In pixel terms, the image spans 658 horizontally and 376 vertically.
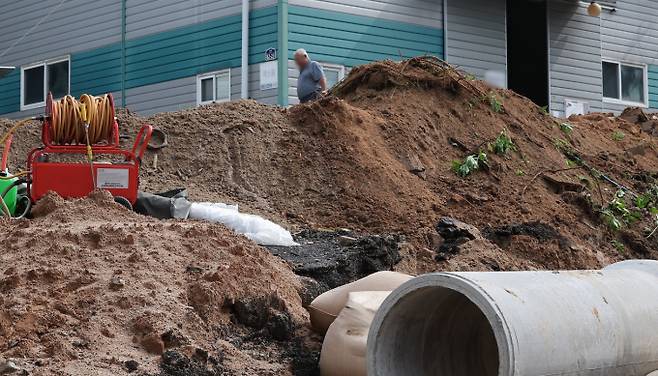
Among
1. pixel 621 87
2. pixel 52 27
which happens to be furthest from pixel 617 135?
pixel 52 27

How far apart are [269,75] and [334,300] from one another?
33.9 ft

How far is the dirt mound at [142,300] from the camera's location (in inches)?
271

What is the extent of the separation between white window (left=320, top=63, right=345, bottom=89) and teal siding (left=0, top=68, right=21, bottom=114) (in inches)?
280

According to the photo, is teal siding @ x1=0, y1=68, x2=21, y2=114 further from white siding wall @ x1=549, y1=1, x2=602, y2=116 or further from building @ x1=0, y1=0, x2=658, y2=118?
white siding wall @ x1=549, y1=1, x2=602, y2=116

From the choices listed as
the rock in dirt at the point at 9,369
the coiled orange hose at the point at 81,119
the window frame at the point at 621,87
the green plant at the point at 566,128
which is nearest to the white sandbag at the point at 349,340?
the rock in dirt at the point at 9,369

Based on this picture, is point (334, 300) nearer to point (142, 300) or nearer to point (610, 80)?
point (142, 300)

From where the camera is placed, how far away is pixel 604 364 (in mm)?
7109

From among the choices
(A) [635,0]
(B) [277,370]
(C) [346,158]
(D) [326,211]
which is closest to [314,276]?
(B) [277,370]

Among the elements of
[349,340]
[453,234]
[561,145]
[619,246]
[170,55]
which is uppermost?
[170,55]

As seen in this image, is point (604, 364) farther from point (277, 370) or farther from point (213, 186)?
point (213, 186)

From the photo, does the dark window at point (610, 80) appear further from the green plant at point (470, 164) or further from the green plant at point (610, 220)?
the green plant at point (470, 164)

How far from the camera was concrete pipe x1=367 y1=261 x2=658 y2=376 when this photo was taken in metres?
6.48

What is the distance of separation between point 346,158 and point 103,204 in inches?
163

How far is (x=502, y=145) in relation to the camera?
14.3 metres
